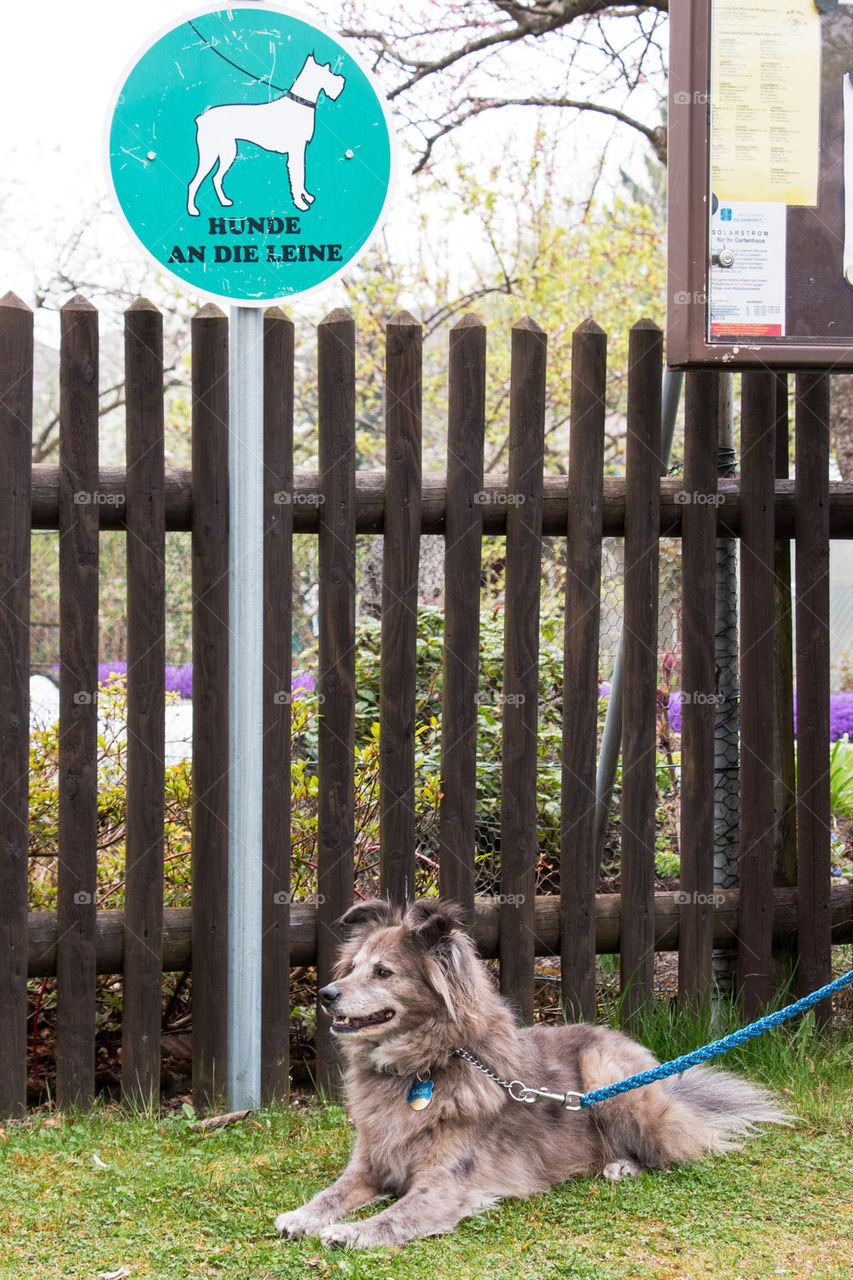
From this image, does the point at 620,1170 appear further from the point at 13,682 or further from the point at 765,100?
the point at 765,100

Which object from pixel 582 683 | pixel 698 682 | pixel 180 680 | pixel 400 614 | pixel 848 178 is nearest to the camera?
pixel 848 178

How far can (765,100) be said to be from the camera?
3.96 m

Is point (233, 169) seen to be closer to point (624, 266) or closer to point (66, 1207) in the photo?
point (66, 1207)

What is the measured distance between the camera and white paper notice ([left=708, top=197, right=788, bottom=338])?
394 cm

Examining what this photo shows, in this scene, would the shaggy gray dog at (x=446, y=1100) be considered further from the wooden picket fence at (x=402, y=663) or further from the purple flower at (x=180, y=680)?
the purple flower at (x=180, y=680)

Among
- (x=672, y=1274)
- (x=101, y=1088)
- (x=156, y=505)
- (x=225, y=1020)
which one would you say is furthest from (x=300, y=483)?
(x=672, y=1274)

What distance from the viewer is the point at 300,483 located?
4.34 m

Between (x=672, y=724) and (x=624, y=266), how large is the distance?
398 inches

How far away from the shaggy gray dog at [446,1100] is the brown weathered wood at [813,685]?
135 cm

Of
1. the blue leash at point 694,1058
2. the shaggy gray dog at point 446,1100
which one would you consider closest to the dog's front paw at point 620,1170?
the shaggy gray dog at point 446,1100

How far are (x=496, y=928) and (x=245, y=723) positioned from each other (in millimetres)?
1314

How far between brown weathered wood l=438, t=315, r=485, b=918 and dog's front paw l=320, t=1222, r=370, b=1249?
145 centimetres

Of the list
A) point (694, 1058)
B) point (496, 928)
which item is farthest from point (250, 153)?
point (694, 1058)

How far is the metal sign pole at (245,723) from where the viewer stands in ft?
13.3
